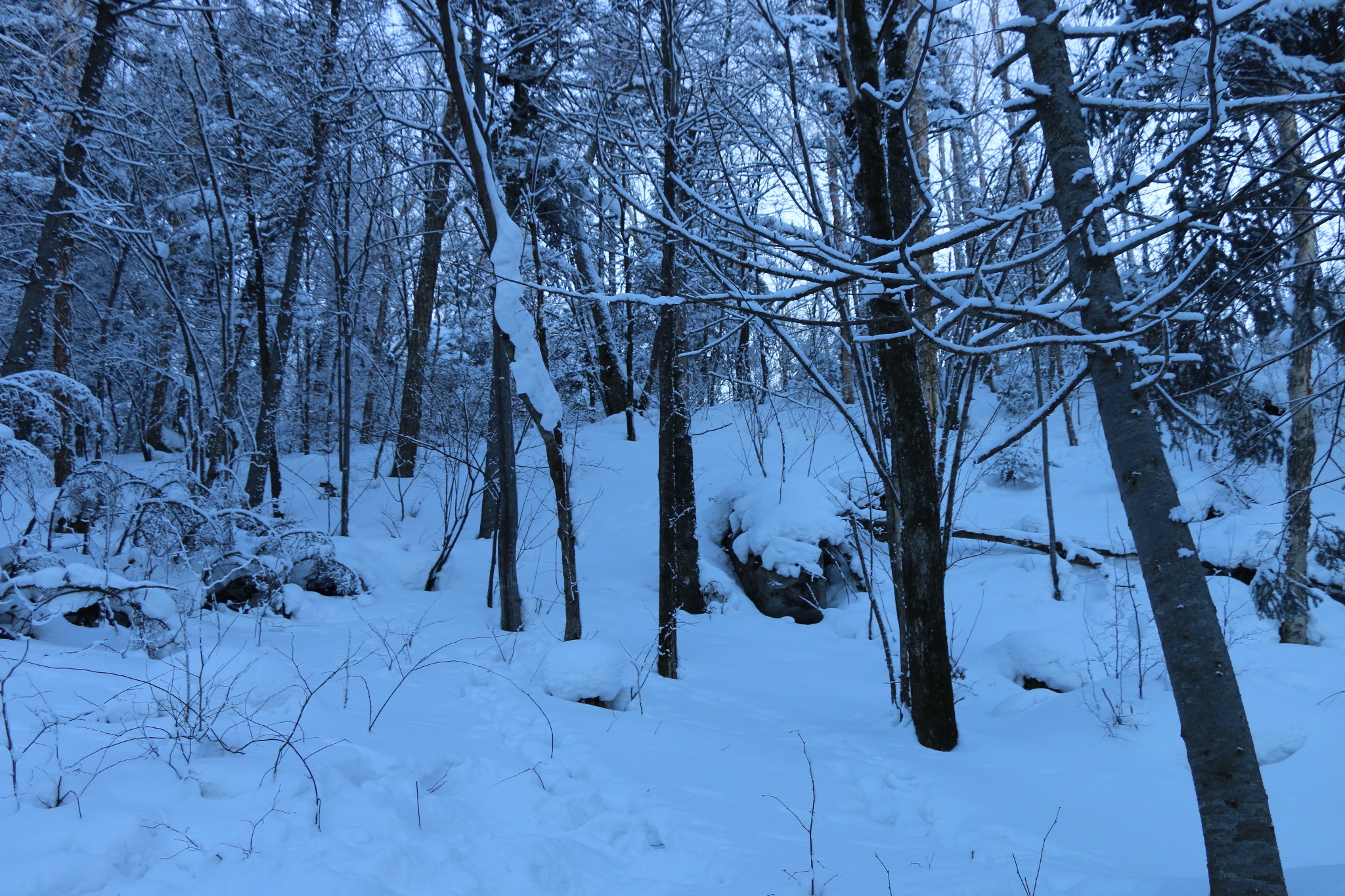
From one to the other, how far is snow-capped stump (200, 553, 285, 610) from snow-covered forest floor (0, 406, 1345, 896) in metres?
→ 0.20

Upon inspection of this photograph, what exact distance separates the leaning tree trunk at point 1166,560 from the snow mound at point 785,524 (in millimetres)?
7215

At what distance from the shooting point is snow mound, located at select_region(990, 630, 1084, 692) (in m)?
6.84

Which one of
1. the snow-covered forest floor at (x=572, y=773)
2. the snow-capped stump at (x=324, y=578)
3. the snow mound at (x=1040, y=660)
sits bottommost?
the snow mound at (x=1040, y=660)

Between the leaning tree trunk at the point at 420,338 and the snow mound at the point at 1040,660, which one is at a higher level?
the leaning tree trunk at the point at 420,338

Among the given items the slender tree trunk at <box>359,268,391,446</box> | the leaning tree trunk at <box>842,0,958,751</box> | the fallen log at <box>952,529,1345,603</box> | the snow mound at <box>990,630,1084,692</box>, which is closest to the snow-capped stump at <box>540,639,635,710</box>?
the leaning tree trunk at <box>842,0,958,751</box>

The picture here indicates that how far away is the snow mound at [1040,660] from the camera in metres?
6.84

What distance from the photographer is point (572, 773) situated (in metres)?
3.53

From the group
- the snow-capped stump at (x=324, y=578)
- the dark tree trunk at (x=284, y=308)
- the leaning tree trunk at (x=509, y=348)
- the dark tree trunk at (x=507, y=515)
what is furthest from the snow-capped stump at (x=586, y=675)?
the dark tree trunk at (x=284, y=308)

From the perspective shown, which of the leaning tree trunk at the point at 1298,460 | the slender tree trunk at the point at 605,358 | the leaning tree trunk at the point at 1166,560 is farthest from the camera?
the slender tree trunk at the point at 605,358

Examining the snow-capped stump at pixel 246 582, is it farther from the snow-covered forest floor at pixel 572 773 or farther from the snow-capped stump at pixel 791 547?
the snow-capped stump at pixel 791 547

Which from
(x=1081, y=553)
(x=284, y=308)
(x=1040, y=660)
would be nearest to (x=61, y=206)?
(x=284, y=308)

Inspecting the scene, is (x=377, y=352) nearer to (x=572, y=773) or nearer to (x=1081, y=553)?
(x=572, y=773)

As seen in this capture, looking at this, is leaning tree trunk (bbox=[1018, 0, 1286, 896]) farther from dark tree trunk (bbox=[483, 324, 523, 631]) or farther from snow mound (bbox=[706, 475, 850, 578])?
snow mound (bbox=[706, 475, 850, 578])

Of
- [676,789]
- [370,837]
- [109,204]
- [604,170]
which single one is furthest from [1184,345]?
[109,204]
